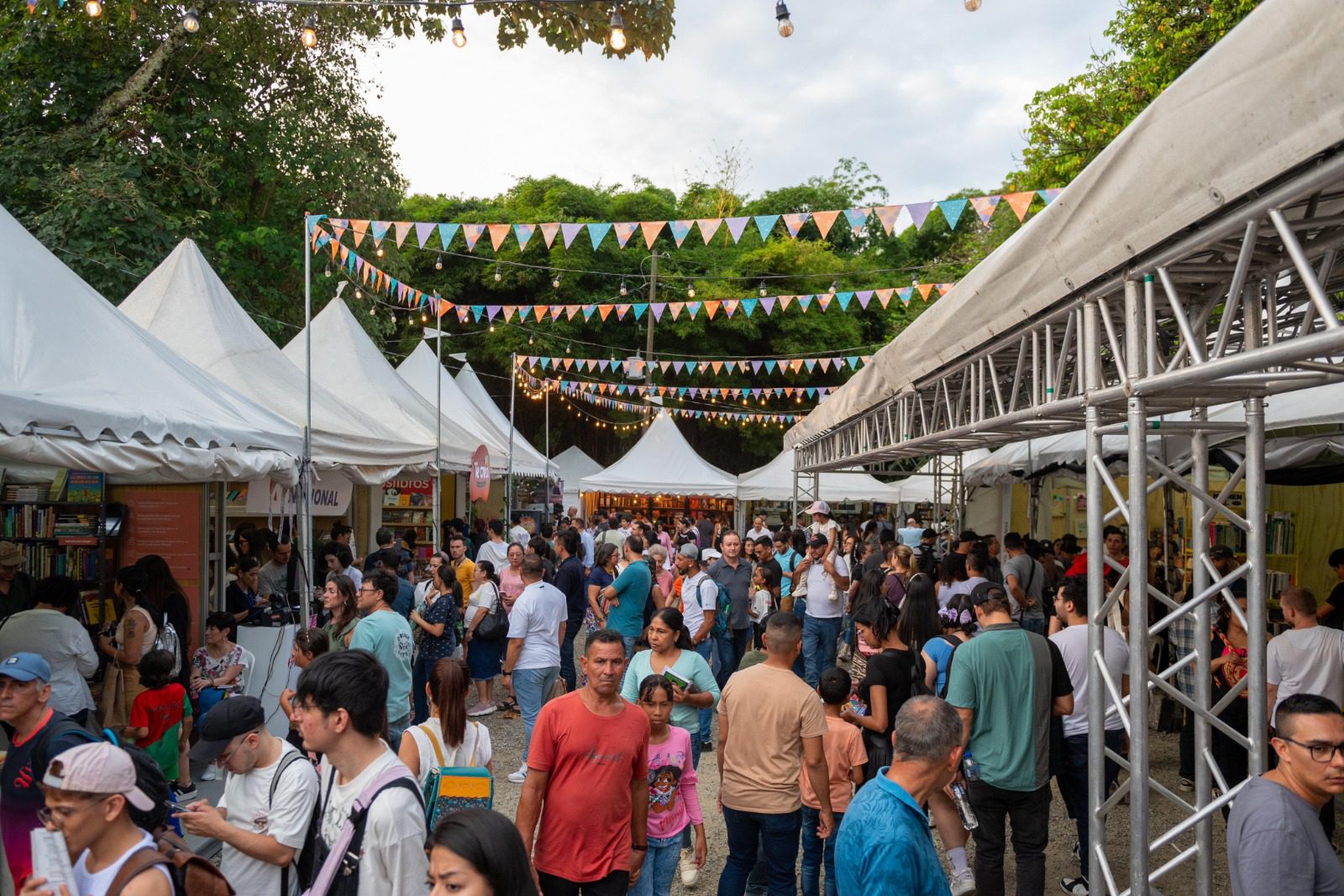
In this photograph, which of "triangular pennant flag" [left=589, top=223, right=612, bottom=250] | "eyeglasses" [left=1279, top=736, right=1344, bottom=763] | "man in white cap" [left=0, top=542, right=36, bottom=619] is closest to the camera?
"eyeglasses" [left=1279, top=736, right=1344, bottom=763]

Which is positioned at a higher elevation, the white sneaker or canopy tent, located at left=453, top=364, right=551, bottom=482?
canopy tent, located at left=453, top=364, right=551, bottom=482

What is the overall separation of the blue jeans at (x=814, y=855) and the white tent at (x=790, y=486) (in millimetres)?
17539

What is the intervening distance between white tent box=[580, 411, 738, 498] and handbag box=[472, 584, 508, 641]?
13.9 meters

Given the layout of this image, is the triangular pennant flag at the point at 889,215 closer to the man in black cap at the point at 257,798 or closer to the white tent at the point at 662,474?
the man in black cap at the point at 257,798

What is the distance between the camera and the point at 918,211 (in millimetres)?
9258

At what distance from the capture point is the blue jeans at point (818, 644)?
9.45 m

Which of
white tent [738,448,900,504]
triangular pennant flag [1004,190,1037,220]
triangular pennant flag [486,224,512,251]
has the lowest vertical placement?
white tent [738,448,900,504]

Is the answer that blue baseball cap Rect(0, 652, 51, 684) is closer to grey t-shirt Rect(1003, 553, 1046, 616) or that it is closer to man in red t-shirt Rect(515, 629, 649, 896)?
man in red t-shirt Rect(515, 629, 649, 896)

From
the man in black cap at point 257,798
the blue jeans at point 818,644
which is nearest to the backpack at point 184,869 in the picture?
the man in black cap at point 257,798

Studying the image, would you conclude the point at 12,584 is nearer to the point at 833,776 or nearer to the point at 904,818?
the point at 833,776

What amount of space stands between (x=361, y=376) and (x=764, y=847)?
33.8 ft

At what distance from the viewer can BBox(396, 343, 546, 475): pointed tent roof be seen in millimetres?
17484

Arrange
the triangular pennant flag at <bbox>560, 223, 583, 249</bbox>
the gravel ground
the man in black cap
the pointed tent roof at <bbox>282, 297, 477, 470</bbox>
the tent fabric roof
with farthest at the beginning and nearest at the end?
the pointed tent roof at <bbox>282, 297, 477, 470</bbox> → the triangular pennant flag at <bbox>560, 223, 583, 249</bbox> → the gravel ground → the man in black cap → the tent fabric roof

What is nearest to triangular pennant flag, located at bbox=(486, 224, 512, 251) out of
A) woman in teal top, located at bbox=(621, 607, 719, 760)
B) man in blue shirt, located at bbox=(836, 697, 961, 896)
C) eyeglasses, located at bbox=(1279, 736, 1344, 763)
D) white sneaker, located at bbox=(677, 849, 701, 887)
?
woman in teal top, located at bbox=(621, 607, 719, 760)
